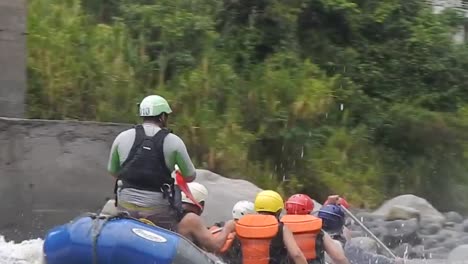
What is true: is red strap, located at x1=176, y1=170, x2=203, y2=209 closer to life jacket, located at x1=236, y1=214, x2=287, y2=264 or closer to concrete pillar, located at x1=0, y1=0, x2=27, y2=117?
life jacket, located at x1=236, y1=214, x2=287, y2=264

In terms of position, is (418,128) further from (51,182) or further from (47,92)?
(51,182)

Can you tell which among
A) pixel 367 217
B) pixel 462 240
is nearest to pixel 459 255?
pixel 462 240

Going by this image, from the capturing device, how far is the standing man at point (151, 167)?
21.5 ft

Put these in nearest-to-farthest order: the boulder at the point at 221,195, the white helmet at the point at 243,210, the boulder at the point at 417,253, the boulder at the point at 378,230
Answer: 1. the white helmet at the point at 243,210
2. the boulder at the point at 221,195
3. the boulder at the point at 417,253
4. the boulder at the point at 378,230

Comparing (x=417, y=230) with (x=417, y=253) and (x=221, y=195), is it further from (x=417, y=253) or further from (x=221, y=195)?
(x=221, y=195)

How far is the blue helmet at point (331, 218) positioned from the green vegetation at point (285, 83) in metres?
5.46

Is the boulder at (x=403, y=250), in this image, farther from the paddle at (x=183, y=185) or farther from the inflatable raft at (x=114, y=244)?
the inflatable raft at (x=114, y=244)

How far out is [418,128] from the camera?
746 inches

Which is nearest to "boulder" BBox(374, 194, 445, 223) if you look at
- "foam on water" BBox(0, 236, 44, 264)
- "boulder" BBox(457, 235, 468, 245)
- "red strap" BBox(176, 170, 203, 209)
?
"boulder" BBox(457, 235, 468, 245)

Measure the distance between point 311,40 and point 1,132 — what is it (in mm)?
10594

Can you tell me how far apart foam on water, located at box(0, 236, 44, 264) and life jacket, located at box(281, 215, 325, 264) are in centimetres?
235

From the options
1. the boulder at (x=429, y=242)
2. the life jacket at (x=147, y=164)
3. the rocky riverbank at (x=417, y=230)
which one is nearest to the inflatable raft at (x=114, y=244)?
the life jacket at (x=147, y=164)

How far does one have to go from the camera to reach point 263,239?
671 centimetres

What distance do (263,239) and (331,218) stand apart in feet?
6.28
